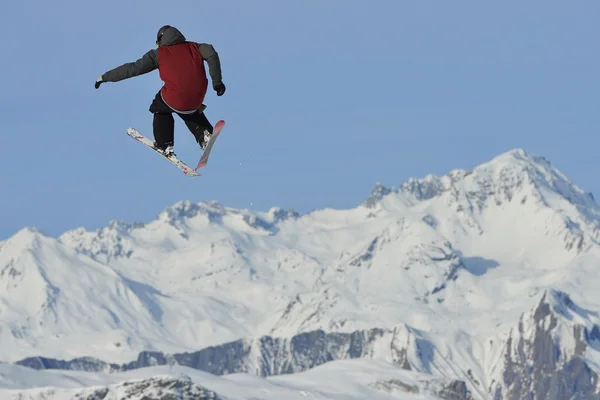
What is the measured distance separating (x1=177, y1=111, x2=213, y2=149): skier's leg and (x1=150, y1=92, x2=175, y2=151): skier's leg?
0.40 m

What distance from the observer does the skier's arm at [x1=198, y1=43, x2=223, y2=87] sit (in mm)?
31797

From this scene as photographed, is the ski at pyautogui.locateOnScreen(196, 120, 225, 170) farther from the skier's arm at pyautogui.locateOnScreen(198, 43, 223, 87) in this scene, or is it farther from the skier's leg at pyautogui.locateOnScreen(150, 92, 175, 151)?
the skier's arm at pyautogui.locateOnScreen(198, 43, 223, 87)

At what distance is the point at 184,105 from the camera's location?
33438mm

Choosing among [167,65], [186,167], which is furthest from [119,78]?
[186,167]

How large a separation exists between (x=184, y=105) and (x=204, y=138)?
2.34 meters

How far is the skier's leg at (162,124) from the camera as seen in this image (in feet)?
112

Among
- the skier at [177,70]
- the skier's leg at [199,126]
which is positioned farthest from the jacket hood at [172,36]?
the skier's leg at [199,126]

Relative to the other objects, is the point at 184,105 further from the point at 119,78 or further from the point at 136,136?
the point at 136,136

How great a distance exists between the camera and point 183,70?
3244cm

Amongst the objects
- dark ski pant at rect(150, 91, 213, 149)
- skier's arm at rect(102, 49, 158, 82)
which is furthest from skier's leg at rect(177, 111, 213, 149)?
skier's arm at rect(102, 49, 158, 82)

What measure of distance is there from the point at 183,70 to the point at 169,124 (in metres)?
3.17

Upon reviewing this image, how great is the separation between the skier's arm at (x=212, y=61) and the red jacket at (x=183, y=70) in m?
0.20

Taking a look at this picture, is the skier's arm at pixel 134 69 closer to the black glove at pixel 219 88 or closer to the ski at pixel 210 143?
the black glove at pixel 219 88

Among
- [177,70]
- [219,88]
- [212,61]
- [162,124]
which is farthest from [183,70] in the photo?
[162,124]
